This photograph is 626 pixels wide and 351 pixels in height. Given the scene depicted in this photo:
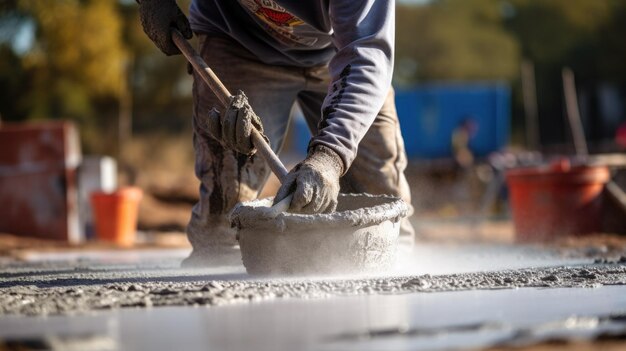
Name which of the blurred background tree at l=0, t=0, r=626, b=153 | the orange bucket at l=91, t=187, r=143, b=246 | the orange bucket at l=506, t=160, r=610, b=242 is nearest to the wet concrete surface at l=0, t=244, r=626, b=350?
the orange bucket at l=506, t=160, r=610, b=242

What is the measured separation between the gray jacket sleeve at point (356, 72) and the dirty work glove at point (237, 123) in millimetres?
263

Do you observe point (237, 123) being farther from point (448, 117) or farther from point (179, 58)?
point (179, 58)

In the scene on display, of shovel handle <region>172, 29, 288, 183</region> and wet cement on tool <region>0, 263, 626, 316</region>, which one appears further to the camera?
shovel handle <region>172, 29, 288, 183</region>

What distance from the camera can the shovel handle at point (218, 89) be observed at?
3605mm

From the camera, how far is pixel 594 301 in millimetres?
2809

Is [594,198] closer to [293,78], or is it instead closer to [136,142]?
[293,78]

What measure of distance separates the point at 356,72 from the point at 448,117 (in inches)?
582

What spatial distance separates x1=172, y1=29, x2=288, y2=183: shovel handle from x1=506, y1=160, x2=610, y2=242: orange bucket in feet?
13.1

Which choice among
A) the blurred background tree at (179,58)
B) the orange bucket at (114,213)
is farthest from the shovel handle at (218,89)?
the blurred background tree at (179,58)

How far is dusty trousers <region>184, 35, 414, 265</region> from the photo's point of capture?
4324mm

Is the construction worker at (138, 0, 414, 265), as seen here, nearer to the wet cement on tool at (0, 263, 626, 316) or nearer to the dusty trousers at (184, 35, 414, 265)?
the dusty trousers at (184, 35, 414, 265)

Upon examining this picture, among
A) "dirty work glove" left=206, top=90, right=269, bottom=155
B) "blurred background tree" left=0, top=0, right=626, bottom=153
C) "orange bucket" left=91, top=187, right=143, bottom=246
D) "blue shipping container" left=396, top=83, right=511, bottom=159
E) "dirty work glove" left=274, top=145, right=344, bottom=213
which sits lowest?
"dirty work glove" left=274, top=145, right=344, bottom=213

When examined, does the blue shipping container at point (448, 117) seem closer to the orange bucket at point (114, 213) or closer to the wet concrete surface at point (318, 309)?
the orange bucket at point (114, 213)

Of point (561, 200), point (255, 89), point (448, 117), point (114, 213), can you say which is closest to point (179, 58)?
point (448, 117)
